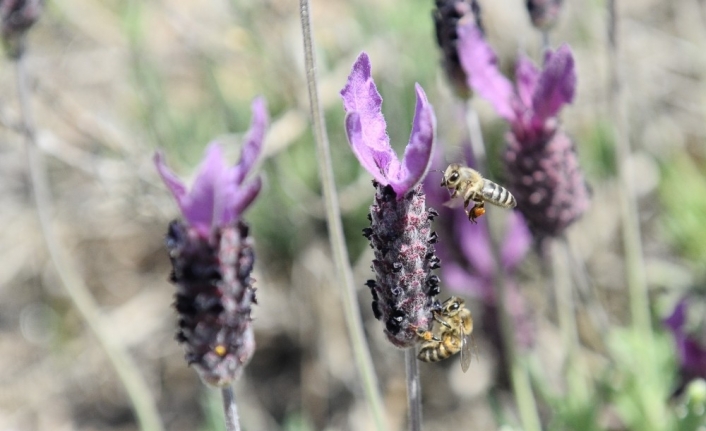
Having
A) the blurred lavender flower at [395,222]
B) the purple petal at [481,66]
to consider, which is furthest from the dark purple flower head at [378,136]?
the purple petal at [481,66]

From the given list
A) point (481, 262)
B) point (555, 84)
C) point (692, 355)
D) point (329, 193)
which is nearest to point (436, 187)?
point (481, 262)

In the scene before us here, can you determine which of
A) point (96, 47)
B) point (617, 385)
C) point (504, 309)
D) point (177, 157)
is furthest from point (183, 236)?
point (96, 47)

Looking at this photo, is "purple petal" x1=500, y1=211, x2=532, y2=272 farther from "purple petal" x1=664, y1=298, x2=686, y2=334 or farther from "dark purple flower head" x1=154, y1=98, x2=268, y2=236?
"dark purple flower head" x1=154, y1=98, x2=268, y2=236

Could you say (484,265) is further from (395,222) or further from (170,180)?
(170,180)

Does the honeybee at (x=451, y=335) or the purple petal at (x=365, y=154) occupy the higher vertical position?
the purple petal at (x=365, y=154)

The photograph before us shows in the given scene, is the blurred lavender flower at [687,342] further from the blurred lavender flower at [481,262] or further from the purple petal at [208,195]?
the purple petal at [208,195]
